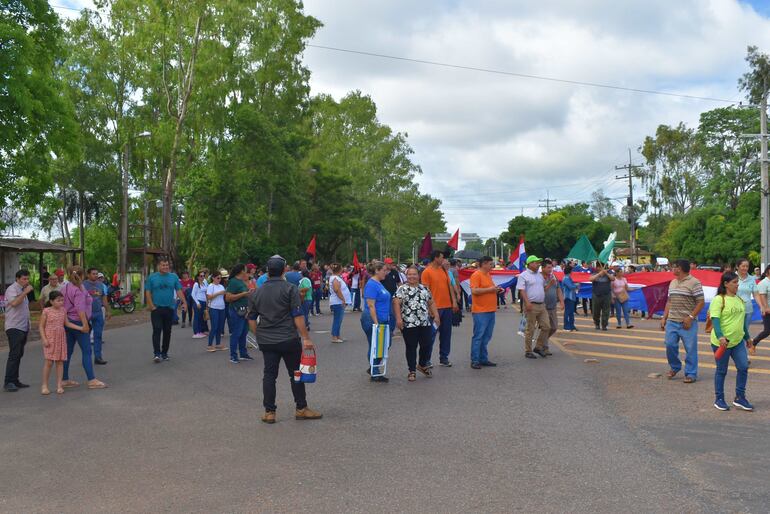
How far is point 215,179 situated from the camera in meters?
36.9

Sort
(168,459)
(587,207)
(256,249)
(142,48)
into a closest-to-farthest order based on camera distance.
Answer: (168,459) < (142,48) < (256,249) < (587,207)

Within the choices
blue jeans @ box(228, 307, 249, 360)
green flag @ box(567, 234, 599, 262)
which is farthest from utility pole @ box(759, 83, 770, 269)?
blue jeans @ box(228, 307, 249, 360)

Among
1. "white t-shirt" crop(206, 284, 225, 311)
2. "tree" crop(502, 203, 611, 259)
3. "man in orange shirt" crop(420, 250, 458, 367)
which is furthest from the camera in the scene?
"tree" crop(502, 203, 611, 259)

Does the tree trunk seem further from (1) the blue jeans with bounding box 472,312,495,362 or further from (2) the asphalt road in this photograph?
(1) the blue jeans with bounding box 472,312,495,362

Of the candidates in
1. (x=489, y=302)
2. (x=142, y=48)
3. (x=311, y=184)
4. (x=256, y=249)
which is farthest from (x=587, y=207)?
(x=489, y=302)

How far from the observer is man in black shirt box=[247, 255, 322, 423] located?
296 inches

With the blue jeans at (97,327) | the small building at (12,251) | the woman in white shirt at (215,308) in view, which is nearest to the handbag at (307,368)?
the blue jeans at (97,327)

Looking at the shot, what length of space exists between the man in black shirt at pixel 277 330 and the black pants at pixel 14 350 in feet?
13.6

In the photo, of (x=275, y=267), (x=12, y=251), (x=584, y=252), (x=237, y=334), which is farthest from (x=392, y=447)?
(x=12, y=251)

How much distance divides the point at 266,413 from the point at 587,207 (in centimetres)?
12308

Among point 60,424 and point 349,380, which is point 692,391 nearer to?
point 349,380

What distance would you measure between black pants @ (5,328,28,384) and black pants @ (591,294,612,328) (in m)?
12.5

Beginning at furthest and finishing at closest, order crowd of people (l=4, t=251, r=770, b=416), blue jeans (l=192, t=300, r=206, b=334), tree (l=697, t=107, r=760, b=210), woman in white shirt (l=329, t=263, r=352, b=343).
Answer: tree (l=697, t=107, r=760, b=210)
blue jeans (l=192, t=300, r=206, b=334)
woman in white shirt (l=329, t=263, r=352, b=343)
crowd of people (l=4, t=251, r=770, b=416)

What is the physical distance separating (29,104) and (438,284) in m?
11.6
